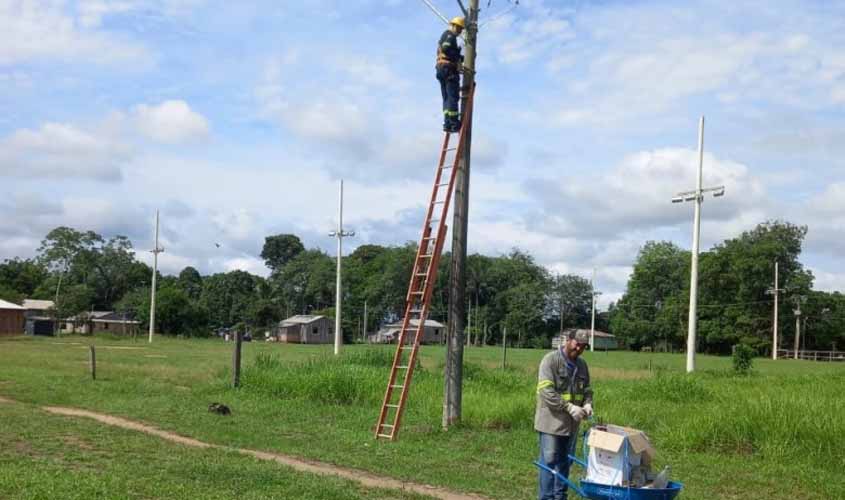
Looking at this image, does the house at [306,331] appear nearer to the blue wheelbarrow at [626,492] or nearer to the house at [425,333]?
the house at [425,333]

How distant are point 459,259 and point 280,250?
418 feet

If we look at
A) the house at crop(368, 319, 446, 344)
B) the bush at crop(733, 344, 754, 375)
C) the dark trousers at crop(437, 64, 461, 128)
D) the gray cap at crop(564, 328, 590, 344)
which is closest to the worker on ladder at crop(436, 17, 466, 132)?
the dark trousers at crop(437, 64, 461, 128)

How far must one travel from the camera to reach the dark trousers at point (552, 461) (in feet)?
26.7

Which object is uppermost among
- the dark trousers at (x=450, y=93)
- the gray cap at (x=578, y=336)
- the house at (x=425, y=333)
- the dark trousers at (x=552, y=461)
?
the dark trousers at (x=450, y=93)

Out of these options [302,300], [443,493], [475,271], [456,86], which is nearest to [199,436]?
Result: [443,493]

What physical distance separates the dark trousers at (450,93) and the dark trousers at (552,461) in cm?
692

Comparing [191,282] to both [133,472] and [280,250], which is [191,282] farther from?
[133,472]

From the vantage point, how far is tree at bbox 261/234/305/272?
138875 mm

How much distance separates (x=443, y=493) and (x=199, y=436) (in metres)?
5.55

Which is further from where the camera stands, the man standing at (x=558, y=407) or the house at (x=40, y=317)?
the house at (x=40, y=317)

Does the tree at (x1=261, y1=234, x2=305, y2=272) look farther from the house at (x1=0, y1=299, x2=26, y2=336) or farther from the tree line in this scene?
the house at (x1=0, y1=299, x2=26, y2=336)

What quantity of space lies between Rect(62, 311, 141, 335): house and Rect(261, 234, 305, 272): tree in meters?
37.1

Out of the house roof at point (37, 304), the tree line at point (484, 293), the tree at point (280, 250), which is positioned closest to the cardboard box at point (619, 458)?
the tree line at point (484, 293)

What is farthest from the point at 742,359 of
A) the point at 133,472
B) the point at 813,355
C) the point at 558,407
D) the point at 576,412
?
the point at 813,355
